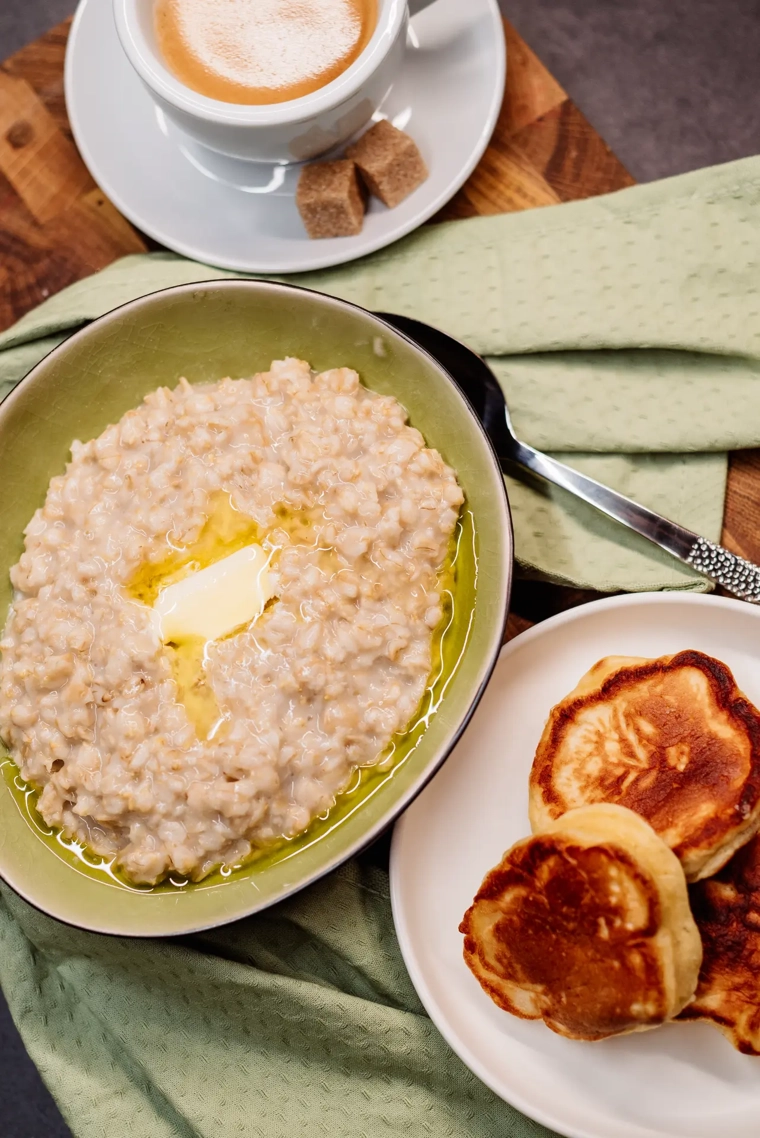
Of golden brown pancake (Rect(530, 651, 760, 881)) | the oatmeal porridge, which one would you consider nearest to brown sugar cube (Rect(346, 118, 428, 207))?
the oatmeal porridge

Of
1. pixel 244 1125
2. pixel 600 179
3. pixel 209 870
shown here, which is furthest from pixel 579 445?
pixel 244 1125

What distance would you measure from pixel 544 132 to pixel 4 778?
161 cm

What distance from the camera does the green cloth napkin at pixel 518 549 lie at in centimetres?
175

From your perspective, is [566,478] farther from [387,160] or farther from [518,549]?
[387,160]

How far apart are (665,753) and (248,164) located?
1.36 m

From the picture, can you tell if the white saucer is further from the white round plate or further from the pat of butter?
the white round plate

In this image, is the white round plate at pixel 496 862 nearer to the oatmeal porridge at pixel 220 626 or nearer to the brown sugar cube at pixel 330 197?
the oatmeal porridge at pixel 220 626

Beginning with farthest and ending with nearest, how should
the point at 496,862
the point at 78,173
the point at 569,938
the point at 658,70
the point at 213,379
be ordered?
the point at 658,70
the point at 78,173
the point at 213,379
the point at 496,862
the point at 569,938

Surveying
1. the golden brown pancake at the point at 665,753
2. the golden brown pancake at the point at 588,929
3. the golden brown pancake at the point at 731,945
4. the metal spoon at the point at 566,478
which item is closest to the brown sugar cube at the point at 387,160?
the metal spoon at the point at 566,478

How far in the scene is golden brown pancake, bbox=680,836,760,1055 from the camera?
1.53 metres

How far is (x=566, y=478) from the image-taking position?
180 cm

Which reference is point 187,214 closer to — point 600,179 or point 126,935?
point 600,179

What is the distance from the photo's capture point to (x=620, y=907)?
4.74 feet

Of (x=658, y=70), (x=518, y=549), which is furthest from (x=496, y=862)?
(x=658, y=70)
